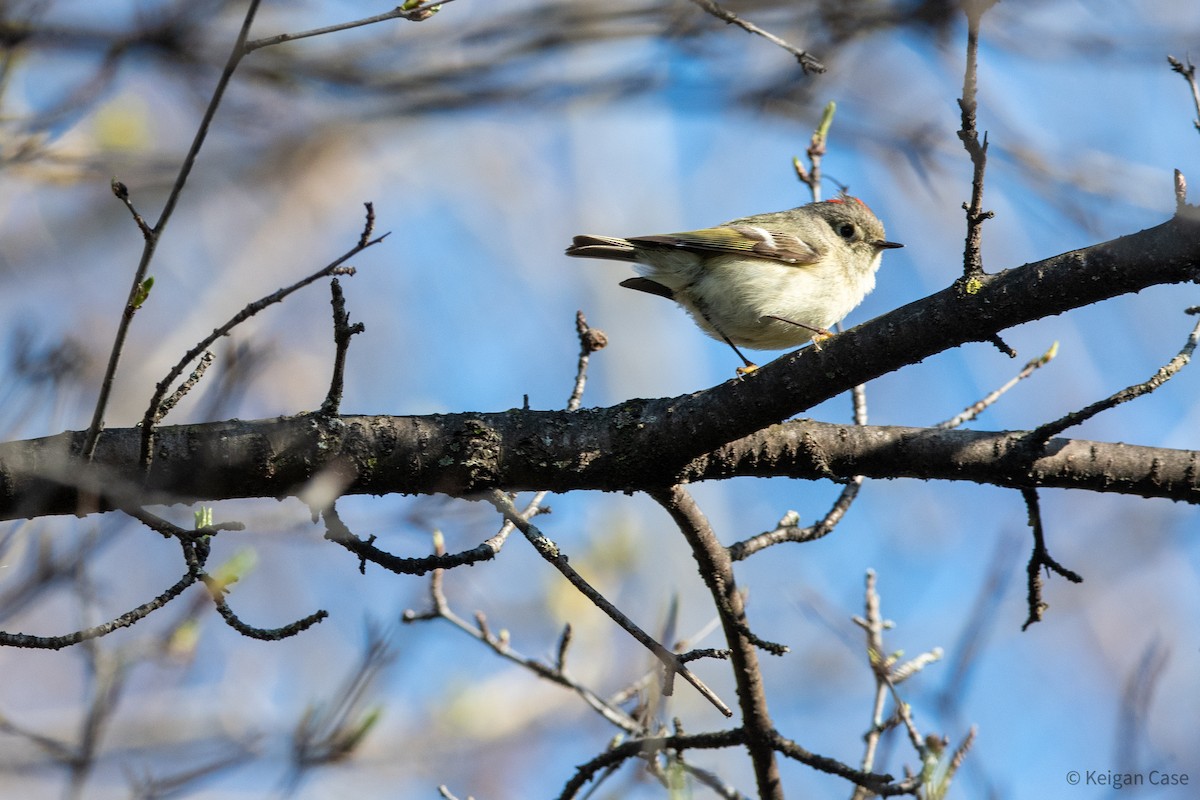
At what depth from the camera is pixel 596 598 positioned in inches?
85.2

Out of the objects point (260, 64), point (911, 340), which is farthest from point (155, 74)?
point (911, 340)

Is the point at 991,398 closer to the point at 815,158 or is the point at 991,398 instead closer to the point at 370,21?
the point at 815,158

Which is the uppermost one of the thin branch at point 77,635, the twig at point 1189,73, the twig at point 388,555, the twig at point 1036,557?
the twig at point 1189,73

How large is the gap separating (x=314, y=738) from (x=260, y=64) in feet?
10.6

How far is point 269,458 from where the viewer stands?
8.19 feet

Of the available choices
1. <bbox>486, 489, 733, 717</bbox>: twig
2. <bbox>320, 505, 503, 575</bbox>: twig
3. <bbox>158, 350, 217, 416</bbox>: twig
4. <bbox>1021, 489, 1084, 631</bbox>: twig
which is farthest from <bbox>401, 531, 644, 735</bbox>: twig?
<bbox>1021, 489, 1084, 631</bbox>: twig

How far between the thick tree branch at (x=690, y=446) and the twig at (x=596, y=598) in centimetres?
13

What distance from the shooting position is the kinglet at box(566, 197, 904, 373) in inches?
162

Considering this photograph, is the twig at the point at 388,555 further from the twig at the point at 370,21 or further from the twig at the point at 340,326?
the twig at the point at 370,21

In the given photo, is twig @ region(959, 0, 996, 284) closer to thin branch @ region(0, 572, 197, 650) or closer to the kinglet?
the kinglet

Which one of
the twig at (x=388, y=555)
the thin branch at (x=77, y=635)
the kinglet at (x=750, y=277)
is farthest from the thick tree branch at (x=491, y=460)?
the kinglet at (x=750, y=277)

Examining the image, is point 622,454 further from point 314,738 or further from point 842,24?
point 842,24

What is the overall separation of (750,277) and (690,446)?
1654mm

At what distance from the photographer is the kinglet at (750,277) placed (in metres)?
4.11
